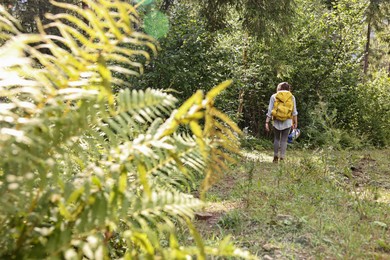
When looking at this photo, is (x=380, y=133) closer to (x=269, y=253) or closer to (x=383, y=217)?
(x=383, y=217)

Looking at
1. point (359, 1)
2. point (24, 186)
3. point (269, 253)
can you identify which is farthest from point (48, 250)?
point (359, 1)

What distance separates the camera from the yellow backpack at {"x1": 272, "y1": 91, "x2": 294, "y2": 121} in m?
7.82

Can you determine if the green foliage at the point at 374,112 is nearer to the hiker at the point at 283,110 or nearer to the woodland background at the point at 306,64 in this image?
the woodland background at the point at 306,64

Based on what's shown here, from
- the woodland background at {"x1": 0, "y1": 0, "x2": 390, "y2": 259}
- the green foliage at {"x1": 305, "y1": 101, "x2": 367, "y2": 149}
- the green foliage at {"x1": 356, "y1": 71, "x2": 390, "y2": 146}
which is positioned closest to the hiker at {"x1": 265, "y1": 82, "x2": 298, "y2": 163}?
the green foliage at {"x1": 305, "y1": 101, "x2": 367, "y2": 149}

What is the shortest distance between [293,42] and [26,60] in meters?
15.8

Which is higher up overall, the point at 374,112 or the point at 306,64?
the point at 306,64

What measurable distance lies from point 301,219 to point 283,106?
14.2ft

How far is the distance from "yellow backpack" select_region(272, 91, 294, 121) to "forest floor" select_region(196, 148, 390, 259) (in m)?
2.02

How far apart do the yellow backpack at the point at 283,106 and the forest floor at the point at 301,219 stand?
6.63ft

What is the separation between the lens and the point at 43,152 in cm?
139

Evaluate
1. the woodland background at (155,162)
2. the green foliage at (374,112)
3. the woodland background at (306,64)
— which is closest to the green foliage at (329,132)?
the woodland background at (155,162)

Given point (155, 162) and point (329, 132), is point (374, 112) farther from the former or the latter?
point (155, 162)

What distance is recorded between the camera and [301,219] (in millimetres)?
3795

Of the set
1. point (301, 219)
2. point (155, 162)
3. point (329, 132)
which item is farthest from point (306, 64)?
point (155, 162)
